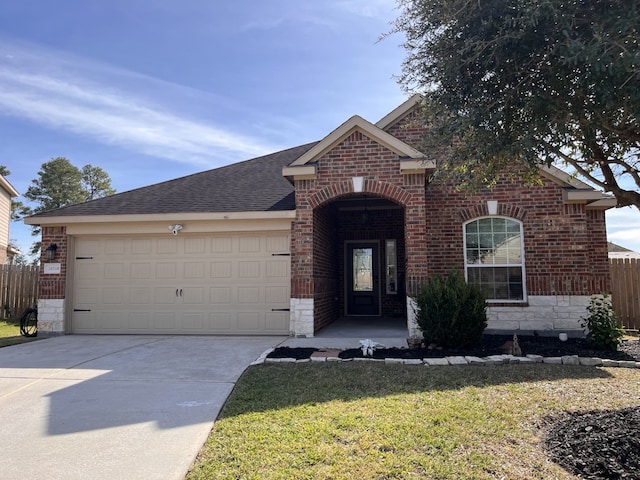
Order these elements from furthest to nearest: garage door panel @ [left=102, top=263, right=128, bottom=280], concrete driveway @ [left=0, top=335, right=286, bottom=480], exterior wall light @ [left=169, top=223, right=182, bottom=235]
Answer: garage door panel @ [left=102, top=263, right=128, bottom=280] < exterior wall light @ [left=169, top=223, right=182, bottom=235] < concrete driveway @ [left=0, top=335, right=286, bottom=480]

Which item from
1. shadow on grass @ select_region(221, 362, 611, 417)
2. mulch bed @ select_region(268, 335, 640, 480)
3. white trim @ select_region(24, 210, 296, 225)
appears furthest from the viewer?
white trim @ select_region(24, 210, 296, 225)

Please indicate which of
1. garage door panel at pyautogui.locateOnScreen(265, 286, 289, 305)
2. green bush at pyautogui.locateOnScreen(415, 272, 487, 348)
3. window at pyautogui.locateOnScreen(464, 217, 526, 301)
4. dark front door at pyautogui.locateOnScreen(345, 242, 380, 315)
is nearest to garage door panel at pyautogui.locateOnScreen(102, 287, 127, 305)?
garage door panel at pyautogui.locateOnScreen(265, 286, 289, 305)

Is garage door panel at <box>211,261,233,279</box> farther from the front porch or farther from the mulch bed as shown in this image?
the mulch bed

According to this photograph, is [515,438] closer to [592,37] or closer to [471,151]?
[471,151]

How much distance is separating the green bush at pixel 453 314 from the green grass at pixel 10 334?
8726mm

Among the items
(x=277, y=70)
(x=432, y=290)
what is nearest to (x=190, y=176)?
(x=277, y=70)

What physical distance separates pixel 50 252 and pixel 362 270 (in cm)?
852

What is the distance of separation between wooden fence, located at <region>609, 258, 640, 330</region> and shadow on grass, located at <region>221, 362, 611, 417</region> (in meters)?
5.91

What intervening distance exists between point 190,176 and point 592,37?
1102cm

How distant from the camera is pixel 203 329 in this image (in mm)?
9719

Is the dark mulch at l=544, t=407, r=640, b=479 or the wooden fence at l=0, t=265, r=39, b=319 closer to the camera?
the dark mulch at l=544, t=407, r=640, b=479

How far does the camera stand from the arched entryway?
488 inches

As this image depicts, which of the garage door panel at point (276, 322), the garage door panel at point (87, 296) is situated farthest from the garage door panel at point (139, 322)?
the garage door panel at point (276, 322)

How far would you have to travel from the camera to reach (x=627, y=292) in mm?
10922
